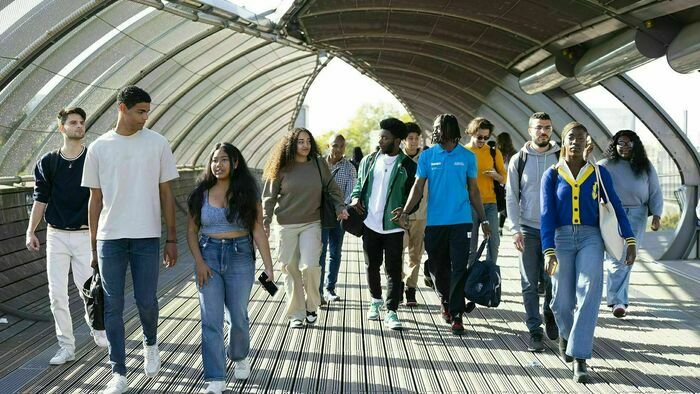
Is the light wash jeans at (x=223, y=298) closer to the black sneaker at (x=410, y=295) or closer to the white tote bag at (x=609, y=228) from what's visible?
the white tote bag at (x=609, y=228)

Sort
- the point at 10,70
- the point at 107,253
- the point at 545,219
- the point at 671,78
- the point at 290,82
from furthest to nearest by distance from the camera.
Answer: the point at 290,82
the point at 671,78
the point at 10,70
the point at 545,219
the point at 107,253

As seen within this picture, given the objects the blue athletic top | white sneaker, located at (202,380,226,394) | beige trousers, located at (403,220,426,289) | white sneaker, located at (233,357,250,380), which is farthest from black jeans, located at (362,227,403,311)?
white sneaker, located at (202,380,226,394)

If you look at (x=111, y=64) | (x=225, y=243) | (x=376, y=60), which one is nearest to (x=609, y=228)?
(x=225, y=243)

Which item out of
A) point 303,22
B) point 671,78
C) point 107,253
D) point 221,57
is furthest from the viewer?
point 221,57

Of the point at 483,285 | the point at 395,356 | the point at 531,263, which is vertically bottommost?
the point at 395,356

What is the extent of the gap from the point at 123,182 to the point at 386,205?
282 centimetres

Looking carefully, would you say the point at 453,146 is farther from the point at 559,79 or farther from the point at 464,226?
the point at 559,79

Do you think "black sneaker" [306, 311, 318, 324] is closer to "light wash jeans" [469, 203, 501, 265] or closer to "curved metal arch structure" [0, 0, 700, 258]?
"light wash jeans" [469, 203, 501, 265]

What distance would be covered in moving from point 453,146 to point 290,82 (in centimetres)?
2082

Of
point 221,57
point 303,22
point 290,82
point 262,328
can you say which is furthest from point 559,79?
point 290,82

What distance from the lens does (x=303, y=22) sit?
15.3 meters

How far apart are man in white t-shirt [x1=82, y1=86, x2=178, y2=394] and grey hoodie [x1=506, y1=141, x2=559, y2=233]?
2777mm

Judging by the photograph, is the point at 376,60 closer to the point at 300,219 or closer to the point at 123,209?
the point at 300,219

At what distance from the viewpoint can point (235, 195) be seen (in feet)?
18.5
